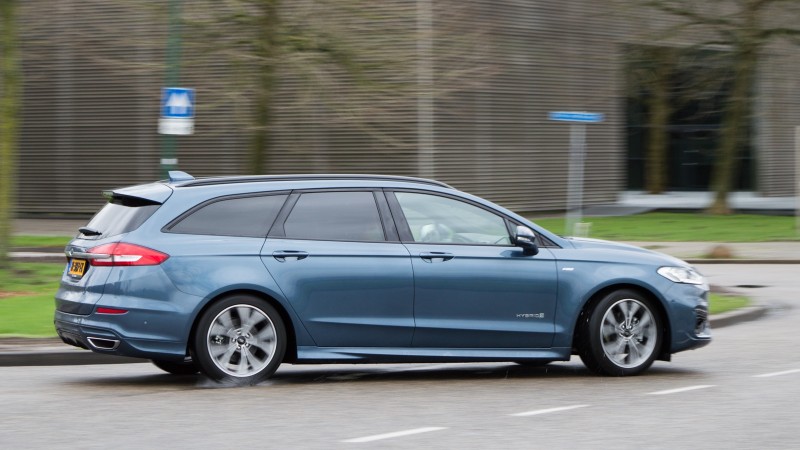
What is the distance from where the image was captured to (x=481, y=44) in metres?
32.9

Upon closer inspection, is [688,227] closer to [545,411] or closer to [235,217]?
[235,217]

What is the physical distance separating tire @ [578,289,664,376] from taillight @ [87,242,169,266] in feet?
10.2

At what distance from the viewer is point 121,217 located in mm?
8930

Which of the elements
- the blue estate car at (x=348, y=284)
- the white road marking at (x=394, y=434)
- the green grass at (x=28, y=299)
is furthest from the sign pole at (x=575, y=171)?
the white road marking at (x=394, y=434)

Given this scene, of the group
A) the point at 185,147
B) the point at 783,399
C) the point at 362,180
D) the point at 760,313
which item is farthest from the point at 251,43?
the point at 185,147

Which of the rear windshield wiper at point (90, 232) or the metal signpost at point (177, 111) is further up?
the metal signpost at point (177, 111)

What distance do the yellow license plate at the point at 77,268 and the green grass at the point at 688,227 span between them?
20.3 metres

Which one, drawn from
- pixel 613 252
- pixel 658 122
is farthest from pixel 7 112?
pixel 658 122

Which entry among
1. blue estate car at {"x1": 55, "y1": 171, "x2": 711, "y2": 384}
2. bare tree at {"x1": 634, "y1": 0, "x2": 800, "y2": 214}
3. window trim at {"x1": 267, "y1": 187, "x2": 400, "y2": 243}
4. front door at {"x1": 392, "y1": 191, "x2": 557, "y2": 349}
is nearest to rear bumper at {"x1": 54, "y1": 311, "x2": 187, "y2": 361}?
blue estate car at {"x1": 55, "y1": 171, "x2": 711, "y2": 384}

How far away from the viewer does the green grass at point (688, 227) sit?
2910cm

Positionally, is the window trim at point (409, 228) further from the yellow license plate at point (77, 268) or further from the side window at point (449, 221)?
the yellow license plate at point (77, 268)

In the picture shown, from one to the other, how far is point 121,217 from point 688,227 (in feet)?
82.4

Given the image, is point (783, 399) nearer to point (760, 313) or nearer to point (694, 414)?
point (694, 414)

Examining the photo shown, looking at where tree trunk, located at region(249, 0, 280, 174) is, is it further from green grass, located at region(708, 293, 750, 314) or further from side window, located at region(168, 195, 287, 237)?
side window, located at region(168, 195, 287, 237)
